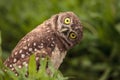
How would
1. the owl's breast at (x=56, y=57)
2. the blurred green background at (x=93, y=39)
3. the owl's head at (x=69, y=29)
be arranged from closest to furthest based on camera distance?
1. the owl's breast at (x=56, y=57)
2. the owl's head at (x=69, y=29)
3. the blurred green background at (x=93, y=39)

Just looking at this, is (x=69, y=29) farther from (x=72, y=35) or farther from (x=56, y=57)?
(x=56, y=57)

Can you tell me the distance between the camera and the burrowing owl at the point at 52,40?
4.05m

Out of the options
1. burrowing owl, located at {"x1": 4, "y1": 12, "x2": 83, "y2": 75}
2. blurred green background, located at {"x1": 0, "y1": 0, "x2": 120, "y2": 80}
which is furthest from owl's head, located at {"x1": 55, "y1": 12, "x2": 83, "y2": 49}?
blurred green background, located at {"x1": 0, "y1": 0, "x2": 120, "y2": 80}

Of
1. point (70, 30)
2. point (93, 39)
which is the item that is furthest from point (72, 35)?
point (93, 39)

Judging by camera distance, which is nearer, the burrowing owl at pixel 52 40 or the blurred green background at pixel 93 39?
the burrowing owl at pixel 52 40

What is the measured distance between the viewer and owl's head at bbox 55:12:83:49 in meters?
4.14

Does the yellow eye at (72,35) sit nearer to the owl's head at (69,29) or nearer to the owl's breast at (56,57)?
the owl's head at (69,29)

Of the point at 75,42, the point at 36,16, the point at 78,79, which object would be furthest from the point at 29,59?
the point at 36,16

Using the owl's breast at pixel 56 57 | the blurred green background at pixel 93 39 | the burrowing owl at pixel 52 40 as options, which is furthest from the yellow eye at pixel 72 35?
the blurred green background at pixel 93 39

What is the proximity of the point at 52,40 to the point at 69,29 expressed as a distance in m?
0.13

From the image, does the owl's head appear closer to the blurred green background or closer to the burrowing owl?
the burrowing owl

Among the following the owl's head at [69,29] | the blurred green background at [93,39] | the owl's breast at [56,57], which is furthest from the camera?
the blurred green background at [93,39]

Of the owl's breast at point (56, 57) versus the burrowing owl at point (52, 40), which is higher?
the burrowing owl at point (52, 40)

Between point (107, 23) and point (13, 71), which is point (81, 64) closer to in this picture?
point (107, 23)
